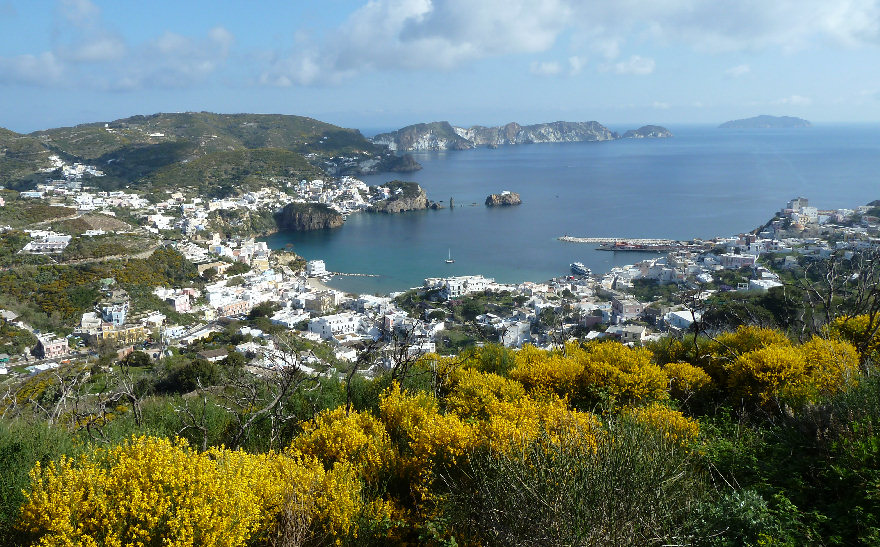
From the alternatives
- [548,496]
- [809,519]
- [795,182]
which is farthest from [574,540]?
[795,182]

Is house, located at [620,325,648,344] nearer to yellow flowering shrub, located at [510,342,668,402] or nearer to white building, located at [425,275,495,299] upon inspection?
white building, located at [425,275,495,299]

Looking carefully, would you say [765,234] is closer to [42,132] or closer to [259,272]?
[259,272]

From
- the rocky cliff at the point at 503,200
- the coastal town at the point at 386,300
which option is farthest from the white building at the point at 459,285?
the rocky cliff at the point at 503,200

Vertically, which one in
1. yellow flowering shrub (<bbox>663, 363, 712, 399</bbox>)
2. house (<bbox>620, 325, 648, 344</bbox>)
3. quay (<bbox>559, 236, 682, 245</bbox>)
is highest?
yellow flowering shrub (<bbox>663, 363, 712, 399</bbox>)

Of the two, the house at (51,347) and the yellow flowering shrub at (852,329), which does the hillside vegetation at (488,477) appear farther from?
the house at (51,347)

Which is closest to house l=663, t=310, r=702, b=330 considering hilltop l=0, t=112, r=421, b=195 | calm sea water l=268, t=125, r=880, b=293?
calm sea water l=268, t=125, r=880, b=293

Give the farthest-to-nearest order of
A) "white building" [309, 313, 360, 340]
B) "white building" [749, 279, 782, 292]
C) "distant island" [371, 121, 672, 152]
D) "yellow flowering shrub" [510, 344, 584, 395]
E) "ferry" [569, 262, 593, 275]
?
"distant island" [371, 121, 672, 152] → "ferry" [569, 262, 593, 275] → "white building" [309, 313, 360, 340] → "white building" [749, 279, 782, 292] → "yellow flowering shrub" [510, 344, 584, 395]
